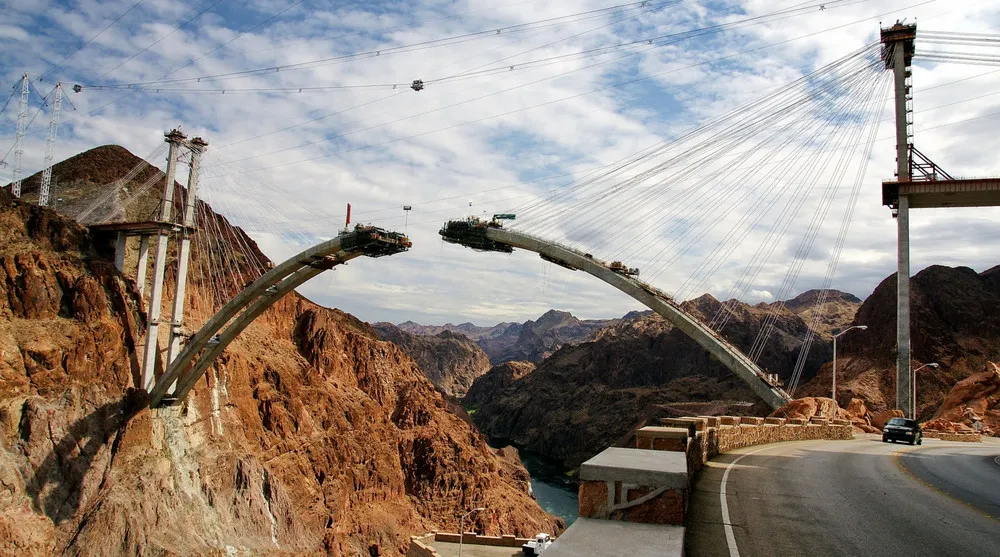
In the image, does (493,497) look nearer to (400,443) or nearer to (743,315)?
(400,443)

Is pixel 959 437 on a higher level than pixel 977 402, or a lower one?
lower

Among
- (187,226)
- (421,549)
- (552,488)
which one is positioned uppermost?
(187,226)

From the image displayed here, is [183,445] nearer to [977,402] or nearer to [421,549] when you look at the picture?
[421,549]

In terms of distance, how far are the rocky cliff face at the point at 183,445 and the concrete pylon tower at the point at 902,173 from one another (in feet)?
125

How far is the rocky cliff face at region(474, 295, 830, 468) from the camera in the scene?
401 feet

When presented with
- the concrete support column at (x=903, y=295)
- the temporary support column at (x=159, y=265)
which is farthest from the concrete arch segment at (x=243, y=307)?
the concrete support column at (x=903, y=295)

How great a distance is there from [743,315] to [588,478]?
15056 centimetres

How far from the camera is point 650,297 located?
3194cm

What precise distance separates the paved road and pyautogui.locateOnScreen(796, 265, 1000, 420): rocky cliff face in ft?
207

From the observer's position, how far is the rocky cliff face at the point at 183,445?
35.9 meters

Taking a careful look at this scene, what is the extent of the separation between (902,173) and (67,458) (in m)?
46.4

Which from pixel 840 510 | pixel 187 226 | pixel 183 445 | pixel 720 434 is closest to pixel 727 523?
pixel 840 510

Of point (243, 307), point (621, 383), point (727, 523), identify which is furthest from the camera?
point (621, 383)

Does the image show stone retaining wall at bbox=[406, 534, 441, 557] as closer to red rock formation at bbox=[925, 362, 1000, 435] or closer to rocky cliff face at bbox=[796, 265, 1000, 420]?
red rock formation at bbox=[925, 362, 1000, 435]
